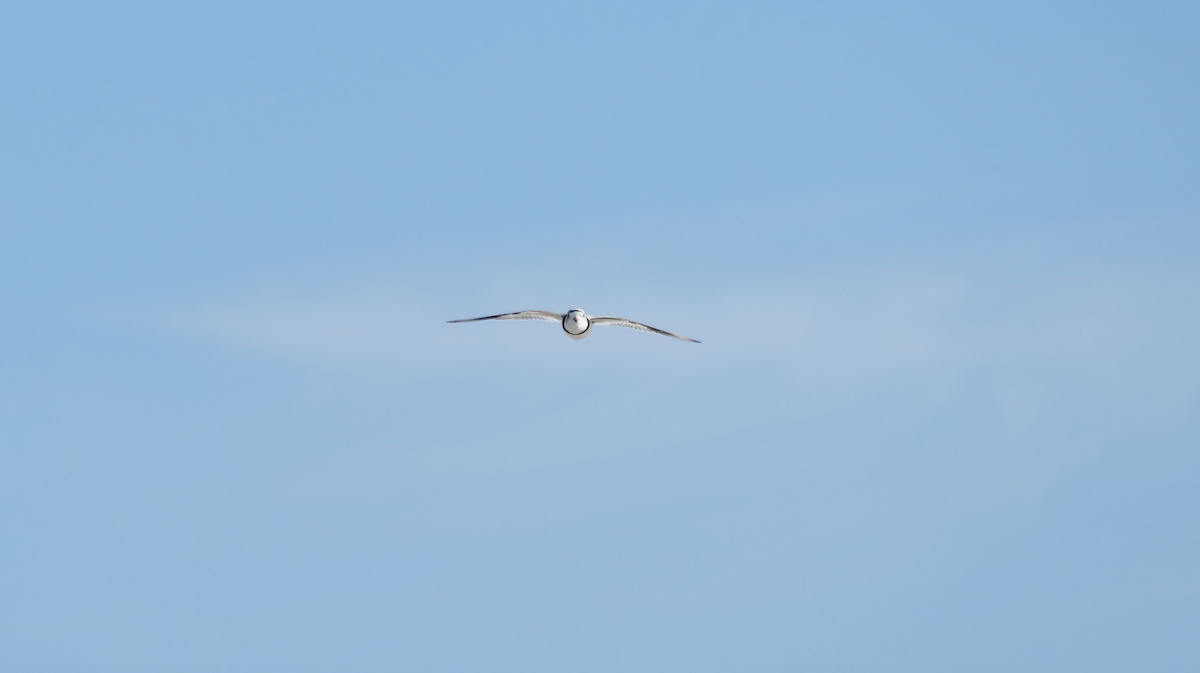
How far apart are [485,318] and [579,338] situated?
676 cm

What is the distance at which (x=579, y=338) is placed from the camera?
152 m

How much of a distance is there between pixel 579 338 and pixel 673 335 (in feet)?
21.3

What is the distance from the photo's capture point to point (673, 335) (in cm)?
15212

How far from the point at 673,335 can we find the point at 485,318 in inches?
516

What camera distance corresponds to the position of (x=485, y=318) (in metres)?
150
